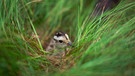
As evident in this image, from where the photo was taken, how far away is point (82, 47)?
2.88m

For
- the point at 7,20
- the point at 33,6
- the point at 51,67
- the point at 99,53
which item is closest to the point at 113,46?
the point at 99,53

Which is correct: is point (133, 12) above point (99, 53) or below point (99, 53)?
above

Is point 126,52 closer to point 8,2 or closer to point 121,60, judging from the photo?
point 121,60

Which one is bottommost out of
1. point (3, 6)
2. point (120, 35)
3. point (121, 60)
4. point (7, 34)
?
point (121, 60)

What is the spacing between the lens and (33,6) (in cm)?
392

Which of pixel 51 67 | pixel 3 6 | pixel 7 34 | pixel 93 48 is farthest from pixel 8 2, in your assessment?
pixel 93 48

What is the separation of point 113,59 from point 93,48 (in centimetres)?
28

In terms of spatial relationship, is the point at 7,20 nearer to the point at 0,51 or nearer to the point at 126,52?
the point at 0,51

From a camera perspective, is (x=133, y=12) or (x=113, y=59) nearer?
(x=113, y=59)

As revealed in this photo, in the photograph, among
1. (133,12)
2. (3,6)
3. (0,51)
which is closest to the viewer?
(0,51)

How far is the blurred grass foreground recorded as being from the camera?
2344 mm

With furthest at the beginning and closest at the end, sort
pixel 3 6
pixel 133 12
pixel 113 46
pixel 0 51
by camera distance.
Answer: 1. pixel 133 12
2. pixel 3 6
3. pixel 113 46
4. pixel 0 51

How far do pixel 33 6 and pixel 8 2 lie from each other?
80 centimetres

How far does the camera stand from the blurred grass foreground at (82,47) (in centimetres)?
234
